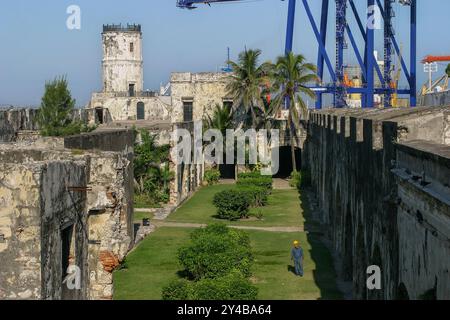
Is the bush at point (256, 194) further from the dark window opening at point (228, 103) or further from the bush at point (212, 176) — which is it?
the dark window opening at point (228, 103)

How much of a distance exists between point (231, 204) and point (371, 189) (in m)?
14.3

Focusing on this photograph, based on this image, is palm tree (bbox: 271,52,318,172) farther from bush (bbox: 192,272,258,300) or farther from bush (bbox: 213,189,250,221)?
bush (bbox: 192,272,258,300)

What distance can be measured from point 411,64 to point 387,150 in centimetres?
3614

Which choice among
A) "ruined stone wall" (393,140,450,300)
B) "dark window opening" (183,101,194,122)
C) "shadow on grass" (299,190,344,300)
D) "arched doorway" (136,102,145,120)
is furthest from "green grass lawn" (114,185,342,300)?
"arched doorway" (136,102,145,120)

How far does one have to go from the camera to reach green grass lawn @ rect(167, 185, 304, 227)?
2647cm

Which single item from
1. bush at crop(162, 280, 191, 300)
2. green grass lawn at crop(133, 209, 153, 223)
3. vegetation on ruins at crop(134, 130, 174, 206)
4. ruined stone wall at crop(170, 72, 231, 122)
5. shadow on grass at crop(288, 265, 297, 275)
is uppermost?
ruined stone wall at crop(170, 72, 231, 122)

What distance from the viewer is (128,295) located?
1595cm

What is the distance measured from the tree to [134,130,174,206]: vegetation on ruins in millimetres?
2788

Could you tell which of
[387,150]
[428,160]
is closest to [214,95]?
[387,150]

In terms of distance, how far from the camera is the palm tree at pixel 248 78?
3869 centimetres

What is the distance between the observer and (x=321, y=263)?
1917 centimetres

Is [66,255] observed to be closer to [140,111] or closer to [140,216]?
[140,216]

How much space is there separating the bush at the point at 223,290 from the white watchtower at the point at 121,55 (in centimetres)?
4281

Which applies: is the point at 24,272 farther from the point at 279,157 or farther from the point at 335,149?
the point at 279,157
